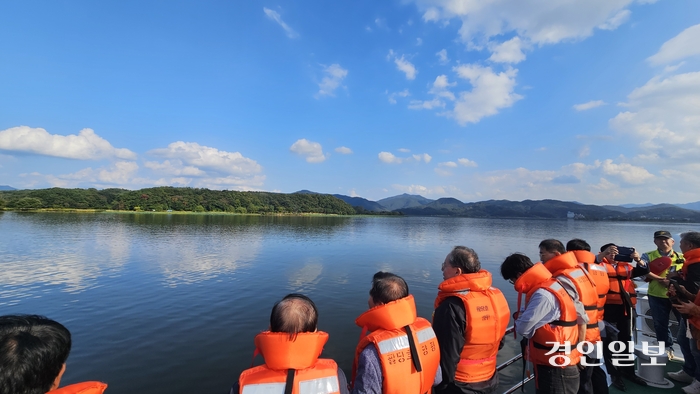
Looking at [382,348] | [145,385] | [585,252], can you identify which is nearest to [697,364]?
[585,252]

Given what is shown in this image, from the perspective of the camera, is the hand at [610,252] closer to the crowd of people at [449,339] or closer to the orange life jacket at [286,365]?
the crowd of people at [449,339]

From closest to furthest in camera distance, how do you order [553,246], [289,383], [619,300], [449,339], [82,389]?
[82,389] → [289,383] → [449,339] → [553,246] → [619,300]

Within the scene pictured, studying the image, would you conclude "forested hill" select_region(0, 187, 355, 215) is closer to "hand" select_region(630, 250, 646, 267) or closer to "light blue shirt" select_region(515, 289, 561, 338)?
"light blue shirt" select_region(515, 289, 561, 338)

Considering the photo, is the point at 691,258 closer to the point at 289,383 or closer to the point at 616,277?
the point at 616,277

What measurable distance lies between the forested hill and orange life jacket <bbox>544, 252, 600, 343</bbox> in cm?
12483

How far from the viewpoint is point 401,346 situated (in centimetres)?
234

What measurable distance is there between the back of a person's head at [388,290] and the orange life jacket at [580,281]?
2.13 meters

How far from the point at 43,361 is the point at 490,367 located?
339 cm

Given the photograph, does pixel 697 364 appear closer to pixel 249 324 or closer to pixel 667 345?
pixel 667 345

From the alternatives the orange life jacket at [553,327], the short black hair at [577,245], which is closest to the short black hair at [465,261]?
the orange life jacket at [553,327]

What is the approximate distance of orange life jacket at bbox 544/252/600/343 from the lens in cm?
348

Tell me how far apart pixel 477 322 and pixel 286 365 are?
73.8 inches

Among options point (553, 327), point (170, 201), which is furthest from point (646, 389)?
point (170, 201)

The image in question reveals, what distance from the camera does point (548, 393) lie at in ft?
10.6
